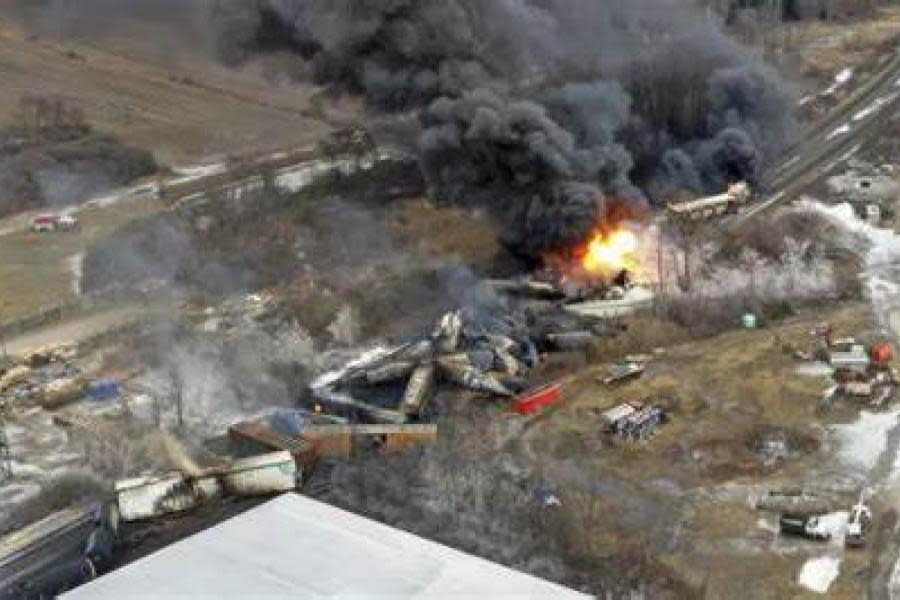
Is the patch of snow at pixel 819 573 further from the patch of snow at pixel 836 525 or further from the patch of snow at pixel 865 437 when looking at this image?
the patch of snow at pixel 865 437

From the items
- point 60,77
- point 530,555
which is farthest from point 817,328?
point 60,77

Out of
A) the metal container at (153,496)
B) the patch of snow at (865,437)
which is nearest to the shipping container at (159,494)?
the metal container at (153,496)

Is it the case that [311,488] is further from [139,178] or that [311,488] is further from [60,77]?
[60,77]

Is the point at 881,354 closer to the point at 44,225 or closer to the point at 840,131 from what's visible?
the point at 840,131

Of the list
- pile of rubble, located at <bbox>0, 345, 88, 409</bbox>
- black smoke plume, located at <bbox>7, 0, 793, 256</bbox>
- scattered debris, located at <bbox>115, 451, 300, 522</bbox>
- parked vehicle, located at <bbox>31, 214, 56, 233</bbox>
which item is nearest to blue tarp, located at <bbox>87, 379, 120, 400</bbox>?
pile of rubble, located at <bbox>0, 345, 88, 409</bbox>

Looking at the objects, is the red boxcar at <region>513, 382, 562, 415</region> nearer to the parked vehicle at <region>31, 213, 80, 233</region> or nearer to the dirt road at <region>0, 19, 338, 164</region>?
the parked vehicle at <region>31, 213, 80, 233</region>
